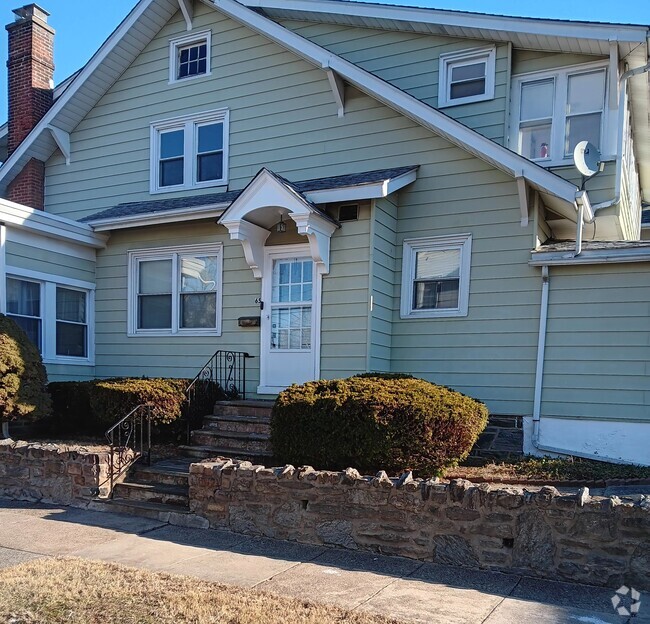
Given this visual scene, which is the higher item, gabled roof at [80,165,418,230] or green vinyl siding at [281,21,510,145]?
green vinyl siding at [281,21,510,145]

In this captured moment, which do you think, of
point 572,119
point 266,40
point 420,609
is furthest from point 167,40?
point 420,609

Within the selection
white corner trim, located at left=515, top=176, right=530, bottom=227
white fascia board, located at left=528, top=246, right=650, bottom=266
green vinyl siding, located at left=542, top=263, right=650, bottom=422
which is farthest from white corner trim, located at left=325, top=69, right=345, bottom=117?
green vinyl siding, located at left=542, top=263, right=650, bottom=422

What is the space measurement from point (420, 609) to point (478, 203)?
631cm

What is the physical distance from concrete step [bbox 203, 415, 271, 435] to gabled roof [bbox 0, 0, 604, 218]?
15.8 ft

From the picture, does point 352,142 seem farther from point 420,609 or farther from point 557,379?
point 420,609

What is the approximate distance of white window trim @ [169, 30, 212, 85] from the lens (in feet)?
37.7

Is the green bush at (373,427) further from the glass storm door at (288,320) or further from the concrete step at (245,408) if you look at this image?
the glass storm door at (288,320)

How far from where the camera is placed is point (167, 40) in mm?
11883

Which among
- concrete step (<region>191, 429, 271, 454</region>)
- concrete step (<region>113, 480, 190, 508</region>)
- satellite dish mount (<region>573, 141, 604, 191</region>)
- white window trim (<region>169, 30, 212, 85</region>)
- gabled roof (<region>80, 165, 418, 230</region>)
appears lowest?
concrete step (<region>113, 480, 190, 508</region>)

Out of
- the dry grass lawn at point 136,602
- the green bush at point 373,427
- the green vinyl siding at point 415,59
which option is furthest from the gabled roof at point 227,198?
the dry grass lawn at point 136,602

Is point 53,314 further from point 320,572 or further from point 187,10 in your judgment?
point 320,572

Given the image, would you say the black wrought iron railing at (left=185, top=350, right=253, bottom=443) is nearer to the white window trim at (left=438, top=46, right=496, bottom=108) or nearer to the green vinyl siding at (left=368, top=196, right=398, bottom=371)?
the green vinyl siding at (left=368, top=196, right=398, bottom=371)

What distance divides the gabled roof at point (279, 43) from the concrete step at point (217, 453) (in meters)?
5.05

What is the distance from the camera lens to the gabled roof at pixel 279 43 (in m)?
8.48
